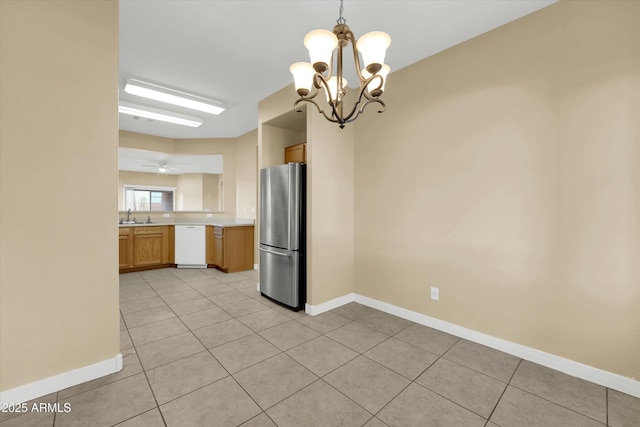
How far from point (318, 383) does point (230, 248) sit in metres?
3.54

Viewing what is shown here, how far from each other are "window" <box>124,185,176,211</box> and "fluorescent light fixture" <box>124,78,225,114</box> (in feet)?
25.4

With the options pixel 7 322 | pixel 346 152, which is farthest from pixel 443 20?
pixel 7 322

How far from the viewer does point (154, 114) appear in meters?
3.96

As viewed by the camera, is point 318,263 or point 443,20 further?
point 318,263

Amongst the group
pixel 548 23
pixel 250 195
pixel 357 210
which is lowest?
pixel 357 210

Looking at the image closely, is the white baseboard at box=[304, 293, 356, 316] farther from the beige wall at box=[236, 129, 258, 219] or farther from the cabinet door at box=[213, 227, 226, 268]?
the beige wall at box=[236, 129, 258, 219]

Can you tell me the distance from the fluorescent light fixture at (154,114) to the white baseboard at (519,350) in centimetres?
351

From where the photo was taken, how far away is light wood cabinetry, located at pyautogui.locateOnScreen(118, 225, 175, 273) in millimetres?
4770

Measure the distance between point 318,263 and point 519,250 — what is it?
6.44 feet

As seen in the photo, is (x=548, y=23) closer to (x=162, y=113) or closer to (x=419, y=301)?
(x=419, y=301)

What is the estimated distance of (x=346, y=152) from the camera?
3.40m

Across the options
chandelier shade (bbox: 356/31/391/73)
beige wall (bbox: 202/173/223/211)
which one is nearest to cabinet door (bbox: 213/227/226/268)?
chandelier shade (bbox: 356/31/391/73)

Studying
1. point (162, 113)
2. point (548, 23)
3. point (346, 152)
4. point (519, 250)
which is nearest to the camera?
point (548, 23)

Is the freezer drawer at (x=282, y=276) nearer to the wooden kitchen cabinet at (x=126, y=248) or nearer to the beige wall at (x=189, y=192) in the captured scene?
the wooden kitchen cabinet at (x=126, y=248)
